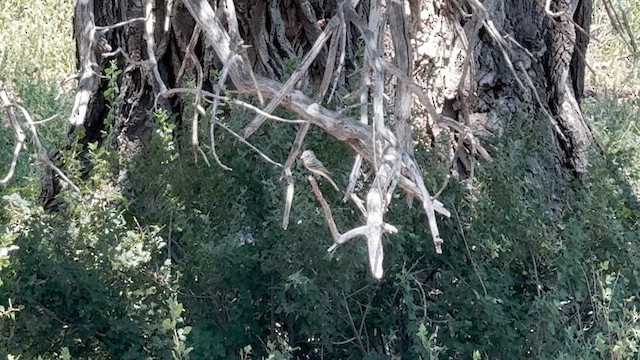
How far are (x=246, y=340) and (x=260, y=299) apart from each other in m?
0.16

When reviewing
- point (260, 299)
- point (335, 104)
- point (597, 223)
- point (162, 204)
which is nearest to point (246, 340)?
point (260, 299)

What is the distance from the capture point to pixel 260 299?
12.9 ft

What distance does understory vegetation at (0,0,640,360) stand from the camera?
146 inches

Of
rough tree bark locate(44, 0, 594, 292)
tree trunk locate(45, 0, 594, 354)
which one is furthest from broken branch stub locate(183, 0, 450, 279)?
tree trunk locate(45, 0, 594, 354)

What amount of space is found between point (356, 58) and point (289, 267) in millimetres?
1016

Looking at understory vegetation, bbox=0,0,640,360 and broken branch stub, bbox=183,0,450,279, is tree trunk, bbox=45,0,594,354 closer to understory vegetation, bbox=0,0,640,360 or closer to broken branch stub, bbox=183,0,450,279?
understory vegetation, bbox=0,0,640,360

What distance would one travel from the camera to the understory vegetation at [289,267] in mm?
3697

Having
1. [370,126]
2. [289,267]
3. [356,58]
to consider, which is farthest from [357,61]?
[370,126]

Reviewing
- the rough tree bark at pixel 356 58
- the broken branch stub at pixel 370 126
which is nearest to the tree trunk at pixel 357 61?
the rough tree bark at pixel 356 58

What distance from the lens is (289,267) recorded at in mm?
3736

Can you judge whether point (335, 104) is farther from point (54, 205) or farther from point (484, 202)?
point (54, 205)

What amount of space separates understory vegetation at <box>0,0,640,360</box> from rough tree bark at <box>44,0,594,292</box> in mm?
201

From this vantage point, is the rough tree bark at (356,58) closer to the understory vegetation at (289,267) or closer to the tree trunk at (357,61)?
the tree trunk at (357,61)

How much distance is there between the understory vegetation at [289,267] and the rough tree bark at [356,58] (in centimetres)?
20
